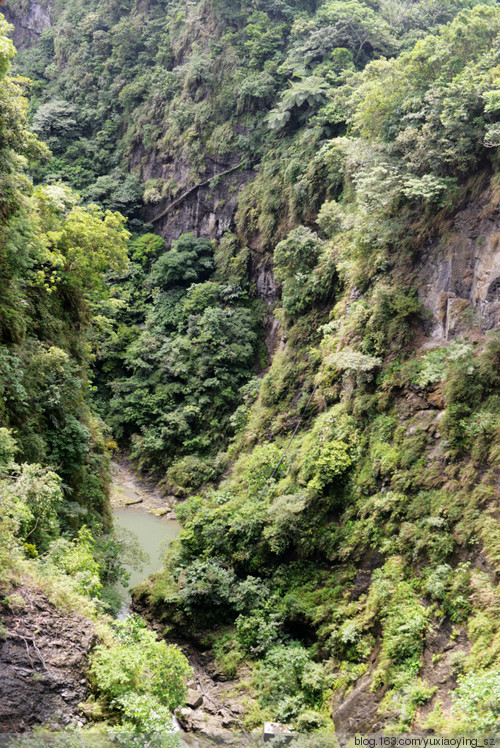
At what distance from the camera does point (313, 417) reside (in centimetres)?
1588

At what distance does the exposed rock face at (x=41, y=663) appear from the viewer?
614 centimetres

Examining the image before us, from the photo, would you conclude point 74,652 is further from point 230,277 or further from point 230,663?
point 230,277

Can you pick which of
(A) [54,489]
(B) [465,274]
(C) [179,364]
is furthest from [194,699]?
(C) [179,364]

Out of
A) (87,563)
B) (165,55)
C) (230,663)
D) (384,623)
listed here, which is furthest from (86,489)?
(165,55)

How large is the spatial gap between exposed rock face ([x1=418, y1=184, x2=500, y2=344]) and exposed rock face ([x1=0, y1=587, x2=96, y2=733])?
32.2ft

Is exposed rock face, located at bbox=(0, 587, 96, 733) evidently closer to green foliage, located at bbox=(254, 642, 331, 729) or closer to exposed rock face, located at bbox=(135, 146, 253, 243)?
green foliage, located at bbox=(254, 642, 331, 729)

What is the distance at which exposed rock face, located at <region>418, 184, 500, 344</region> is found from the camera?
11273mm

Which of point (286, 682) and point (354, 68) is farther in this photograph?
point (354, 68)

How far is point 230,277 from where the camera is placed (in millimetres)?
25781

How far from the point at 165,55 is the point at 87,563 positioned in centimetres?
3514

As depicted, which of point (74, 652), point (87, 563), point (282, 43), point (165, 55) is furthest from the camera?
point (165, 55)

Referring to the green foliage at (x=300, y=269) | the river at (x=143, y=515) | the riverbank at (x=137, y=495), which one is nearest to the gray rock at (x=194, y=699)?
the river at (x=143, y=515)

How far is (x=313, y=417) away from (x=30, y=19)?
153ft

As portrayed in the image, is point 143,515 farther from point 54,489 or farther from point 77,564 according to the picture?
point 54,489
